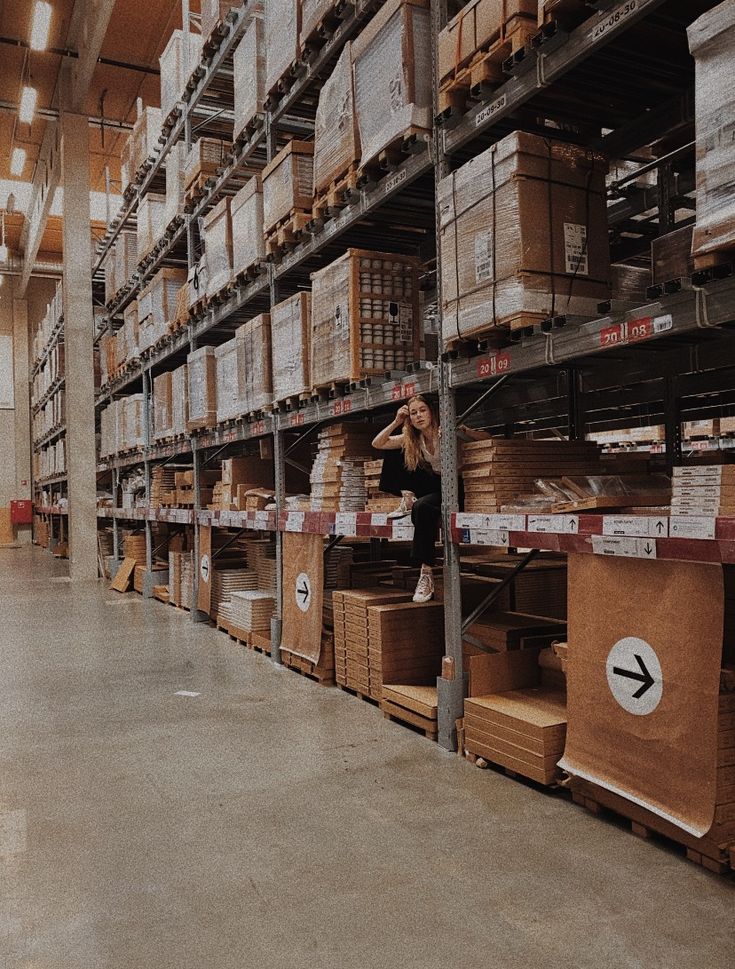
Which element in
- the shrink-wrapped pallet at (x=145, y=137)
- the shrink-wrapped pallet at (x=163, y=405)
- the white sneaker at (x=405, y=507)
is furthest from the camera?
the shrink-wrapped pallet at (x=145, y=137)

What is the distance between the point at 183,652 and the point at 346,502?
3.01 meters

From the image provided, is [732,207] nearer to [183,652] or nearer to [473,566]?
[473,566]

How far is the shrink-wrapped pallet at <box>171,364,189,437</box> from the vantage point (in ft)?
35.0

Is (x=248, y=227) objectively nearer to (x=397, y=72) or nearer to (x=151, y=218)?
(x=397, y=72)

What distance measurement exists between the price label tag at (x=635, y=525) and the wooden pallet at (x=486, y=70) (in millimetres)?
2488

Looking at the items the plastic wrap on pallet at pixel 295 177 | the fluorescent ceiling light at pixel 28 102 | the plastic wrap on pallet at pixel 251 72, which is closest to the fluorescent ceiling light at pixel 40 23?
the fluorescent ceiling light at pixel 28 102

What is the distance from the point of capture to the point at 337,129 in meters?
6.00

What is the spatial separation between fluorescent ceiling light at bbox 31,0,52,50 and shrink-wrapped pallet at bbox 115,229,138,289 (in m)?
3.19

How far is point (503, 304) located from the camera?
4258 mm

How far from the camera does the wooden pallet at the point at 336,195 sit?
5891 mm

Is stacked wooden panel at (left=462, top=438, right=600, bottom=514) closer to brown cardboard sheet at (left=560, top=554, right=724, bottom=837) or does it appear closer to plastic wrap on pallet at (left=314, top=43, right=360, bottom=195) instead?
brown cardboard sheet at (left=560, top=554, right=724, bottom=837)

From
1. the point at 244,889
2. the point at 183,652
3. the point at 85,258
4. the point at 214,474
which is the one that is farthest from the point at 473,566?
the point at 85,258

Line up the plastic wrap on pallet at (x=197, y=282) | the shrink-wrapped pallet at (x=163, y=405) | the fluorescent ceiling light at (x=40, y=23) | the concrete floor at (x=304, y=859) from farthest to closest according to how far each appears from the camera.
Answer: the shrink-wrapped pallet at (x=163, y=405), the fluorescent ceiling light at (x=40, y=23), the plastic wrap on pallet at (x=197, y=282), the concrete floor at (x=304, y=859)

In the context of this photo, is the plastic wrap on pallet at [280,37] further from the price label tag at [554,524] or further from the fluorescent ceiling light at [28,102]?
the fluorescent ceiling light at [28,102]
